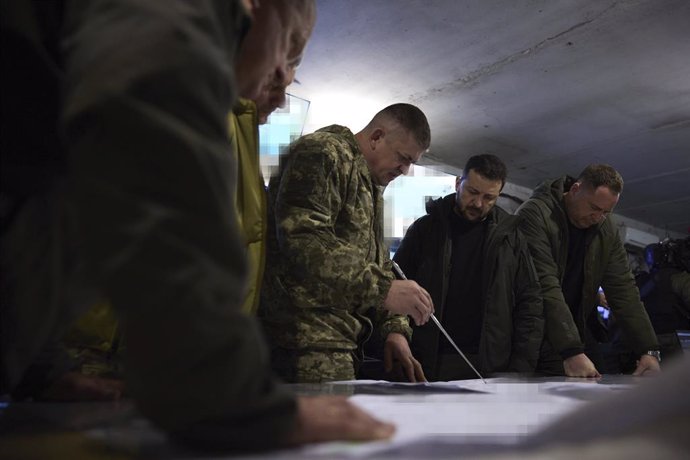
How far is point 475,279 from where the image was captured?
2.40 m

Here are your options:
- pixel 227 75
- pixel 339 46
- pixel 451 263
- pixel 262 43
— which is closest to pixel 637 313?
pixel 451 263

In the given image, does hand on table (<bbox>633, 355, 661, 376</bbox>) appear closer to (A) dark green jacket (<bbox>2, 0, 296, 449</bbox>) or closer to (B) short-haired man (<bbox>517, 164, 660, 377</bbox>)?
(B) short-haired man (<bbox>517, 164, 660, 377</bbox>)

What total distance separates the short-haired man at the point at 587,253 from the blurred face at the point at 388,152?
88cm

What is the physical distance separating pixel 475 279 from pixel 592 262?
56 cm

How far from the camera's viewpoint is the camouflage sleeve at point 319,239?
1.36 m

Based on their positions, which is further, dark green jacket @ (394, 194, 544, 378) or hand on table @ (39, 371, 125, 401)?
dark green jacket @ (394, 194, 544, 378)

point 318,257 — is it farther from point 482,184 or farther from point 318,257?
point 482,184

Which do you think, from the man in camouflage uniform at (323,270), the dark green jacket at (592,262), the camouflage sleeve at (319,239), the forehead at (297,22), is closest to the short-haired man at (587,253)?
the dark green jacket at (592,262)

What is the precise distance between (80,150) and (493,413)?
0.52 m

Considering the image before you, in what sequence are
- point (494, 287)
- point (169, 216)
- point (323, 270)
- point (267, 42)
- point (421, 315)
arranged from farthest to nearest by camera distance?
point (494, 287) < point (421, 315) < point (323, 270) < point (267, 42) < point (169, 216)

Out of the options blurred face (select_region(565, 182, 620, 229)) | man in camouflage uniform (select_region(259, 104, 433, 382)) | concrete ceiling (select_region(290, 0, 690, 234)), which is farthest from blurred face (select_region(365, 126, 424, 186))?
blurred face (select_region(565, 182, 620, 229))

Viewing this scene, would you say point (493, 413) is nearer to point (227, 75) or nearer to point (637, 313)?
point (227, 75)

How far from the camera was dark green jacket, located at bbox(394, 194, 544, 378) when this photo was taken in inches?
87.2

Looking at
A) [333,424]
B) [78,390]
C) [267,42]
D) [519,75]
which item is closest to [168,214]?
[333,424]
